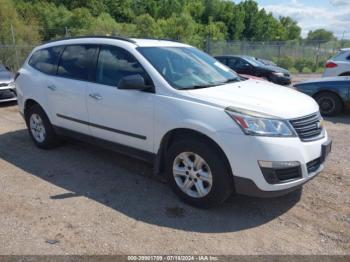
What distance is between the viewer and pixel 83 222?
3.53 m

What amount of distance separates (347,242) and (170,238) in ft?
5.39

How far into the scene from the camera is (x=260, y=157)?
327 cm

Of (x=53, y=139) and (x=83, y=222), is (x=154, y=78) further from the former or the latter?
(x=53, y=139)

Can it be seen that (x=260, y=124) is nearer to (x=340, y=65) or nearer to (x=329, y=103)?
(x=329, y=103)

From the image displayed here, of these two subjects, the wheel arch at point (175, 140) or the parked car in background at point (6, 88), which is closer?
the wheel arch at point (175, 140)

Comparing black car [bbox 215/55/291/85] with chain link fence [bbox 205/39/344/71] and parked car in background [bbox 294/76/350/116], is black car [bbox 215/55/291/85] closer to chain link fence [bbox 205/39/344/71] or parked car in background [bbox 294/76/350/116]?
parked car in background [bbox 294/76/350/116]

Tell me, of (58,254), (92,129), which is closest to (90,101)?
(92,129)

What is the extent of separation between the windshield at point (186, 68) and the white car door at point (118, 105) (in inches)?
9.3

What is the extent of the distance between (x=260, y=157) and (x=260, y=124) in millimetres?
319

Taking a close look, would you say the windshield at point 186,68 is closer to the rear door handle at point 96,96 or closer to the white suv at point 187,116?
the white suv at point 187,116

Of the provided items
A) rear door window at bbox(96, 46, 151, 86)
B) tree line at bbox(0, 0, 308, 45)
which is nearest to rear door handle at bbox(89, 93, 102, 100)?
rear door window at bbox(96, 46, 151, 86)

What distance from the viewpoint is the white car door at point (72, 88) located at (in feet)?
15.5

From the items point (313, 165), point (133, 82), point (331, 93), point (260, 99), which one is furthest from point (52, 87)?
point (331, 93)

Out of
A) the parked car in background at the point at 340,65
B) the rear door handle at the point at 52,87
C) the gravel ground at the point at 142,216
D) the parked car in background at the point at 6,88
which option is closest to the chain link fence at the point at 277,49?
the parked car in background at the point at 340,65
